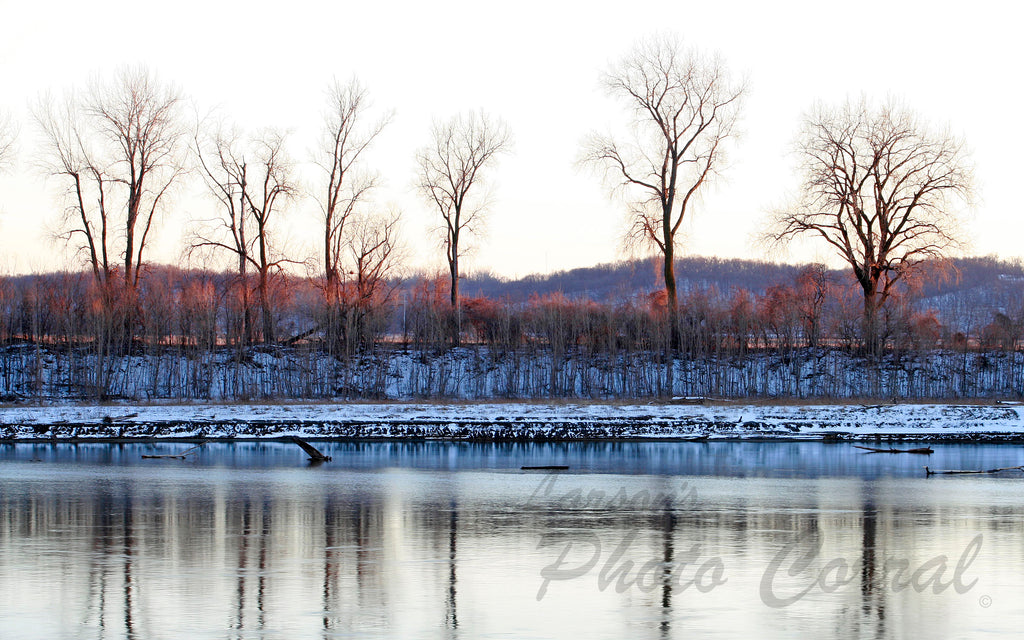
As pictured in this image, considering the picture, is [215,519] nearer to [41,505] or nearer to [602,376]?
[41,505]

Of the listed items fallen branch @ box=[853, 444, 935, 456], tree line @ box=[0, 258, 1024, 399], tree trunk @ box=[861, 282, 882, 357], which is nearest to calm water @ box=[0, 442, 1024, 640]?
fallen branch @ box=[853, 444, 935, 456]

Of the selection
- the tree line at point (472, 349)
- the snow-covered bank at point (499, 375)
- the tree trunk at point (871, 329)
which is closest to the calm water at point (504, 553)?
the snow-covered bank at point (499, 375)

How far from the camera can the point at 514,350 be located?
5056 centimetres

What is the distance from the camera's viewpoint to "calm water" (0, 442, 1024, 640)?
34.2ft

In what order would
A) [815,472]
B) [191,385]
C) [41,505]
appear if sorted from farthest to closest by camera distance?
[191,385]
[815,472]
[41,505]

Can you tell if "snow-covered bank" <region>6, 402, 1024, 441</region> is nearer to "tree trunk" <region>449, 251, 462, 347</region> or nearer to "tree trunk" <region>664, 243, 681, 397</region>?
"tree trunk" <region>664, 243, 681, 397</region>

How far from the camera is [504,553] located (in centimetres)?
1424

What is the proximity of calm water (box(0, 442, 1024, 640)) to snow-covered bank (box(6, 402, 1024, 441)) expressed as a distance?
430 inches

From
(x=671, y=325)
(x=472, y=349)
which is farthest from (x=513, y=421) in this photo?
(x=472, y=349)

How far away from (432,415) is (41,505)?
2135 cm

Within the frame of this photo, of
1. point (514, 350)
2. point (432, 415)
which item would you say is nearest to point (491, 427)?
point (432, 415)

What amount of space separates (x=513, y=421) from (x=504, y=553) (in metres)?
24.5

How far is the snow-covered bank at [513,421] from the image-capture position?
123 ft

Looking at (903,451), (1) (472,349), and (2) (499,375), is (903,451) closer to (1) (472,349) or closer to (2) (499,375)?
(2) (499,375)
